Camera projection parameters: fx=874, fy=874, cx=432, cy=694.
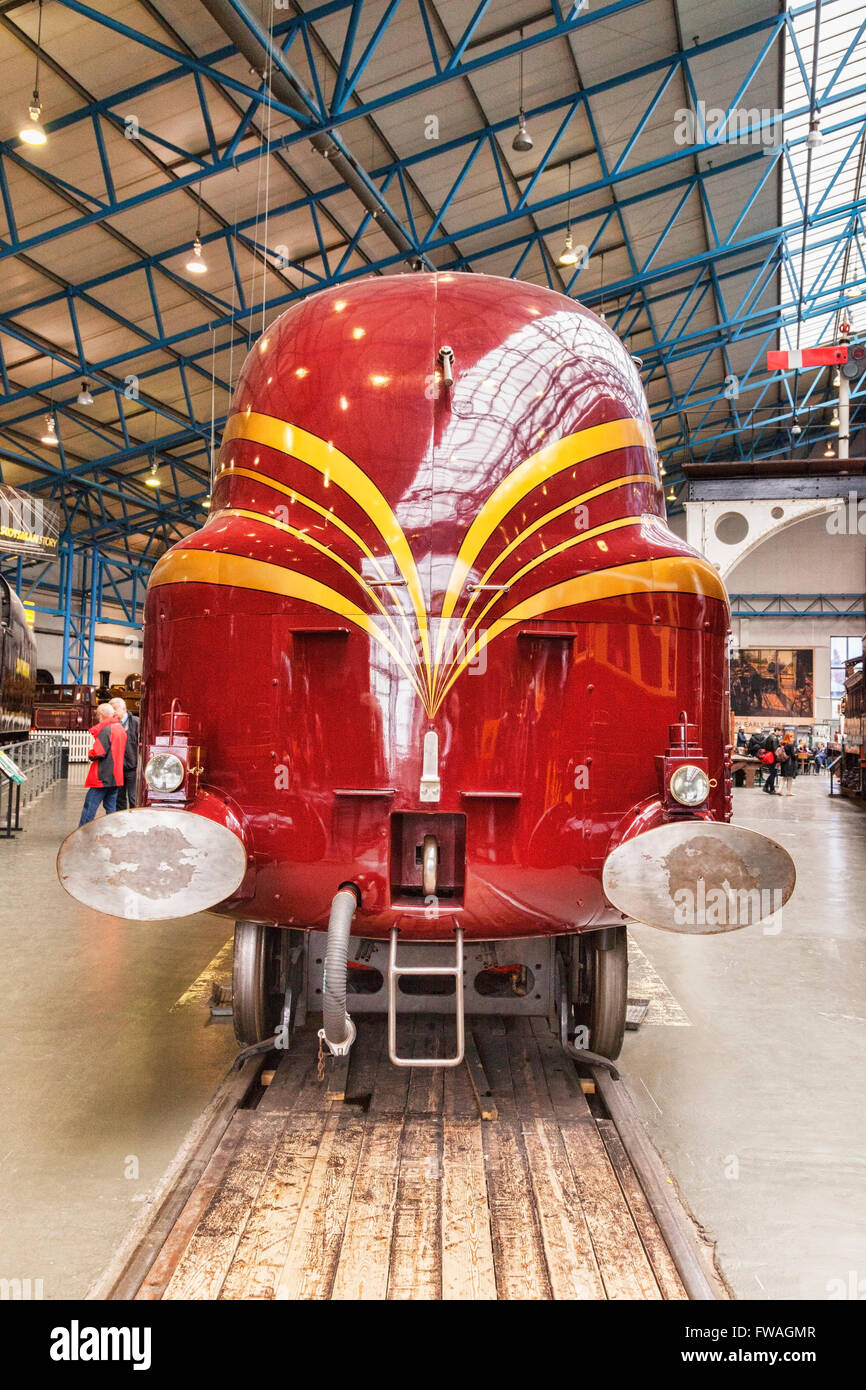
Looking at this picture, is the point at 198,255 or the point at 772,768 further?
the point at 772,768

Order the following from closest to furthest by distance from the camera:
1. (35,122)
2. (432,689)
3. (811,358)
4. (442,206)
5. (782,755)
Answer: (432,689) < (35,122) < (442,206) < (811,358) < (782,755)

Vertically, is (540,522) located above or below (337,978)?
above

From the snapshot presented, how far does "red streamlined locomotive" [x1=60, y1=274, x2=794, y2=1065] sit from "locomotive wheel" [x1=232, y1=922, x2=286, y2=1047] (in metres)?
0.30

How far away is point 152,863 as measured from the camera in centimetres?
270

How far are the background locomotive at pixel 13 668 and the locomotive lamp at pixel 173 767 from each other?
9933mm

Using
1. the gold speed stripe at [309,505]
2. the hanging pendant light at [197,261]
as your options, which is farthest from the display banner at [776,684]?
the gold speed stripe at [309,505]

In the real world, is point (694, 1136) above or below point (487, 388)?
below

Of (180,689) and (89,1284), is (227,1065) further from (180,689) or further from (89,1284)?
(180,689)

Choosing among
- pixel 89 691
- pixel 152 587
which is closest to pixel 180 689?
pixel 152 587

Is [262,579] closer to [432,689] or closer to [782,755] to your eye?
[432,689]

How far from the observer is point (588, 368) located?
3.44m

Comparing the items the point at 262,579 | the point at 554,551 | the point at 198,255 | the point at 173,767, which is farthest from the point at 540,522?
the point at 198,255

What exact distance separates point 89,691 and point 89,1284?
22.9 meters

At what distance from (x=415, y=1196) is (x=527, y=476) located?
7.96 ft
